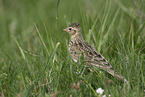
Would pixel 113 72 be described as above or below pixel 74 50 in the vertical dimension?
below

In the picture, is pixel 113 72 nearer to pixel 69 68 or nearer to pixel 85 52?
pixel 69 68

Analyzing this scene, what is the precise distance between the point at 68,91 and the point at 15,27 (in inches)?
204

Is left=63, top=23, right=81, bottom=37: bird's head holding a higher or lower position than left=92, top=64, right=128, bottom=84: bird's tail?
higher

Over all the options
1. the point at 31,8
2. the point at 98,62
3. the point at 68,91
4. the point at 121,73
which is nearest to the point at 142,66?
the point at 121,73

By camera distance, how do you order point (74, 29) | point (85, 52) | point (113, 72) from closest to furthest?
1. point (113, 72)
2. point (85, 52)
3. point (74, 29)

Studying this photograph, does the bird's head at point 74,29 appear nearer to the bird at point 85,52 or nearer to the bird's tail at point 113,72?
the bird at point 85,52

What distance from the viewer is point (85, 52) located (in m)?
4.00

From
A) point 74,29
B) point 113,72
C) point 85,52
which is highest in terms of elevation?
point 74,29

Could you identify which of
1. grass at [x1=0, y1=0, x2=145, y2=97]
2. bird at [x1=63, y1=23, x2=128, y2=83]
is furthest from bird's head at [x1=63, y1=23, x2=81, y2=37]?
grass at [x1=0, y1=0, x2=145, y2=97]

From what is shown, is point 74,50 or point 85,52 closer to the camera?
point 85,52

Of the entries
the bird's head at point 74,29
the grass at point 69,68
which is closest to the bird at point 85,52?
the bird's head at point 74,29

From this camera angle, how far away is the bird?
3.50 m

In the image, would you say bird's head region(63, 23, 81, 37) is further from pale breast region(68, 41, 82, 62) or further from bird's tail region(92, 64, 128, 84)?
bird's tail region(92, 64, 128, 84)

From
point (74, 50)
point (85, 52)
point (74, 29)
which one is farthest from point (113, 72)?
point (74, 29)
